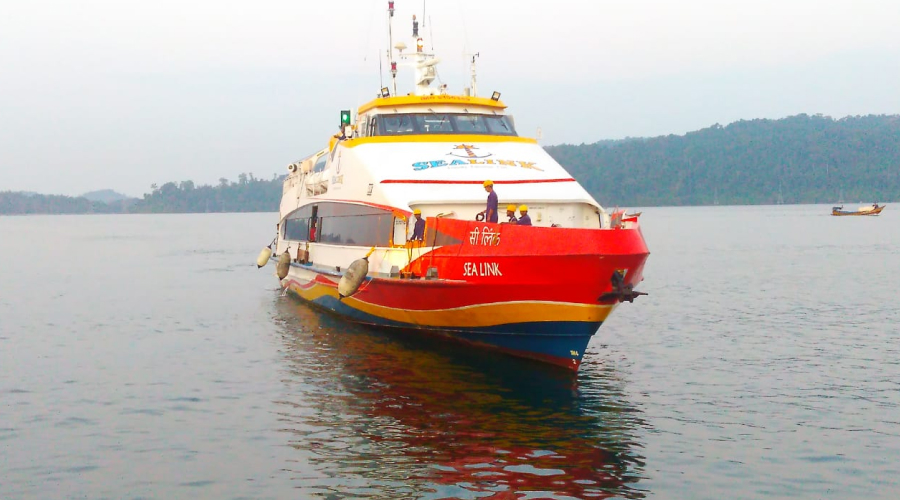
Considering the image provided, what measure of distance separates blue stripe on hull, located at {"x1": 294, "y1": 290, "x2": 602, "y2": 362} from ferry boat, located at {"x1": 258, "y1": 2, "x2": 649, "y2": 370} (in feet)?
0.08

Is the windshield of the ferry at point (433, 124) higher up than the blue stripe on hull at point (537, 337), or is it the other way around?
the windshield of the ferry at point (433, 124)

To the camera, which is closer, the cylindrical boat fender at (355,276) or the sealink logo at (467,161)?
the cylindrical boat fender at (355,276)

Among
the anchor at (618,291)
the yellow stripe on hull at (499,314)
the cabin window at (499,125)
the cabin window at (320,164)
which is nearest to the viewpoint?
the anchor at (618,291)

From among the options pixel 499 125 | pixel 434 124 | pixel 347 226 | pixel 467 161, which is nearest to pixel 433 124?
pixel 434 124

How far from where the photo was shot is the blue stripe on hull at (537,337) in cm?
1534

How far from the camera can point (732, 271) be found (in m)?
38.0

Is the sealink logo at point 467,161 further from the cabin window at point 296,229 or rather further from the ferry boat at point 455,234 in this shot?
the cabin window at point 296,229

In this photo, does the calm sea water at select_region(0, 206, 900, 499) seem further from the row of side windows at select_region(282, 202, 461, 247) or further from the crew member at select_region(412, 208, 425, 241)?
the crew member at select_region(412, 208, 425, 241)

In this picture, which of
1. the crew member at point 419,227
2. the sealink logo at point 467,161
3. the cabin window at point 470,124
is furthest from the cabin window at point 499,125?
the crew member at point 419,227

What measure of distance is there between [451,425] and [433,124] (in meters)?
9.76

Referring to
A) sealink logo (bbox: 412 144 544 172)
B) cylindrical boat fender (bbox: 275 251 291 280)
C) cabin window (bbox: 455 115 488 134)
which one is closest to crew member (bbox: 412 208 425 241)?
sealink logo (bbox: 412 144 544 172)

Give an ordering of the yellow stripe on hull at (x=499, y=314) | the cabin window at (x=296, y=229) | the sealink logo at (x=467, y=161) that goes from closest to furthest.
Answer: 1. the yellow stripe on hull at (x=499, y=314)
2. the sealink logo at (x=467, y=161)
3. the cabin window at (x=296, y=229)

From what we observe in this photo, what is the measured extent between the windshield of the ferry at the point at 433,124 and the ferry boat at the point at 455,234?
0.03 m

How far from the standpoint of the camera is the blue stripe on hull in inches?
604
